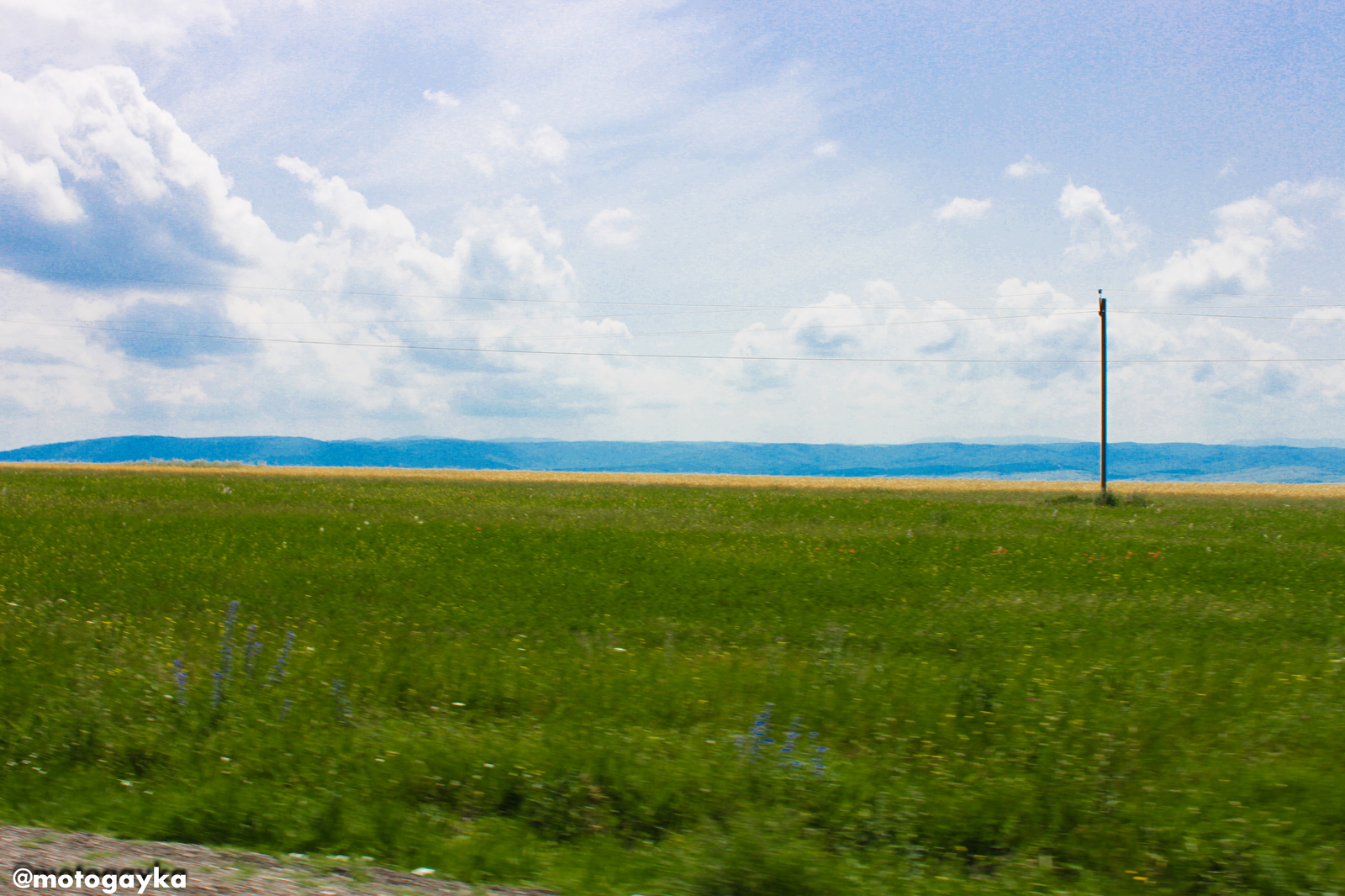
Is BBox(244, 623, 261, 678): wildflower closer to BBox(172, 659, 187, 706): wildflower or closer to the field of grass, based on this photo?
the field of grass

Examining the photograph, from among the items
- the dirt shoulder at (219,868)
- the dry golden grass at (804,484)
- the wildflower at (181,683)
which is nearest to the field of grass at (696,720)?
the wildflower at (181,683)

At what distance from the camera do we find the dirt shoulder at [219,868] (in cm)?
462

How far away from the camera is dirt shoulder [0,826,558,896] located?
4625mm

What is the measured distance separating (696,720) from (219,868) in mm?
5135

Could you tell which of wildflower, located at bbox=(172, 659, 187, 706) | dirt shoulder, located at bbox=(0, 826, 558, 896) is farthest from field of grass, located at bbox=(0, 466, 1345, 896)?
dirt shoulder, located at bbox=(0, 826, 558, 896)

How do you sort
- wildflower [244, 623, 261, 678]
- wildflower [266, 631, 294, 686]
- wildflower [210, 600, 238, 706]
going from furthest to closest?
wildflower [244, 623, 261, 678] < wildflower [266, 631, 294, 686] < wildflower [210, 600, 238, 706]

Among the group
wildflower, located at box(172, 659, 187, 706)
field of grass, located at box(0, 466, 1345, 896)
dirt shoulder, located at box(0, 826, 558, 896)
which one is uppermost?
dirt shoulder, located at box(0, 826, 558, 896)

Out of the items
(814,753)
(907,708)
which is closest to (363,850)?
(814,753)

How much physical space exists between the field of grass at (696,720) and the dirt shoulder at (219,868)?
666 mm

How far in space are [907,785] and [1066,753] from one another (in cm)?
184

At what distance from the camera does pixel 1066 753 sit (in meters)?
7.87

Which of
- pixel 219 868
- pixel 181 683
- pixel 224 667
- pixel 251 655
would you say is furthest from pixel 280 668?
pixel 219 868

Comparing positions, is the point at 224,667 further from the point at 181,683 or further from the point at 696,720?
the point at 696,720

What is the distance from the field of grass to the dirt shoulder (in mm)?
666
